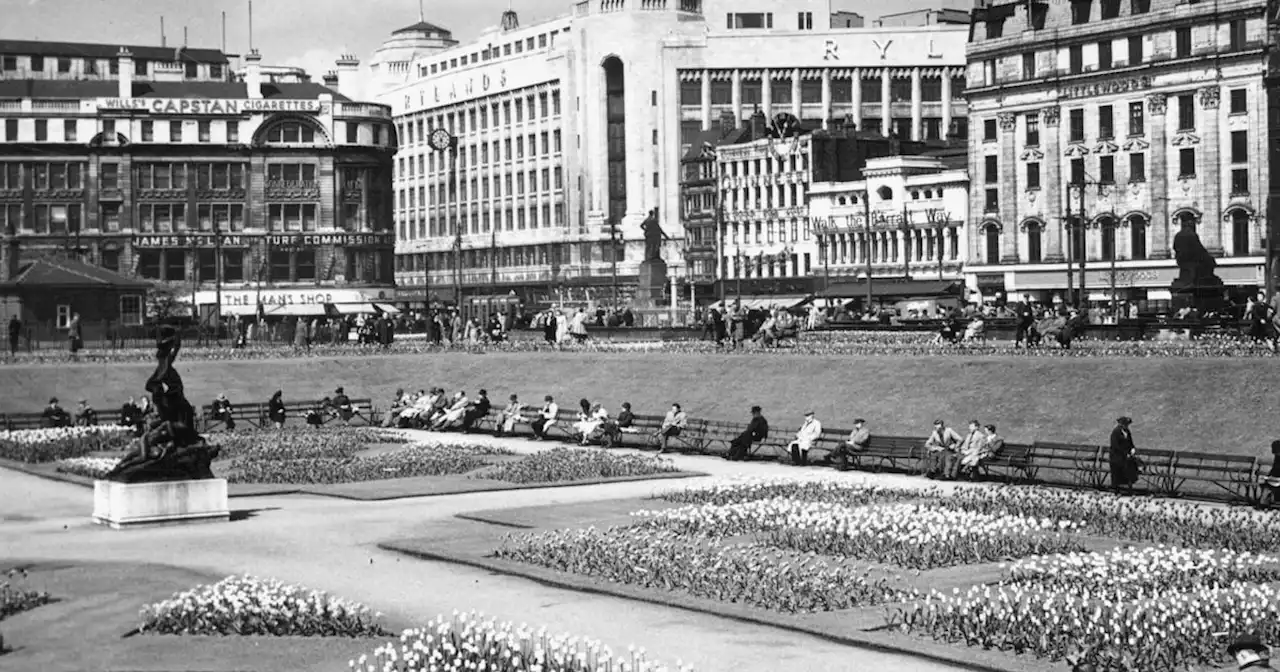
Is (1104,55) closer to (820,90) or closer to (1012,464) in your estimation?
(1012,464)

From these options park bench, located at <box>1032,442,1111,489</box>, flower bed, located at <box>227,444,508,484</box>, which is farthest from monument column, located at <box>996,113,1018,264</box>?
park bench, located at <box>1032,442,1111,489</box>

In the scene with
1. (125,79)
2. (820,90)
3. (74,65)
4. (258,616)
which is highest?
(74,65)

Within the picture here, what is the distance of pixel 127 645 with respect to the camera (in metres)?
22.1

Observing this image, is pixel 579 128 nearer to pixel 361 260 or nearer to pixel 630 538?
pixel 361 260

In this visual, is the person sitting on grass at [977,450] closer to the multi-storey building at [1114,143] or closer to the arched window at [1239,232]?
the multi-storey building at [1114,143]

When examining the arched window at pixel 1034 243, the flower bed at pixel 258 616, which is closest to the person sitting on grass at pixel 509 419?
the flower bed at pixel 258 616

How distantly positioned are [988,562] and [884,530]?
265 cm

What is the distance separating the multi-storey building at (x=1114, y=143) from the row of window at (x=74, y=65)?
8107cm

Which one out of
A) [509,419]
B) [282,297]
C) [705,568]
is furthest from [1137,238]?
[705,568]

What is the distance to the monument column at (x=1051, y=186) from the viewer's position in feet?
373

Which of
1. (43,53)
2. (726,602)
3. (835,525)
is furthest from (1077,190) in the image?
(43,53)

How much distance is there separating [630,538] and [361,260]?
359 ft

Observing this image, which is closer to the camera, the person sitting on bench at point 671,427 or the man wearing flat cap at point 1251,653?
the man wearing flat cap at point 1251,653

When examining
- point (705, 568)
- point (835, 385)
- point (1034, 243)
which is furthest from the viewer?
point (1034, 243)
